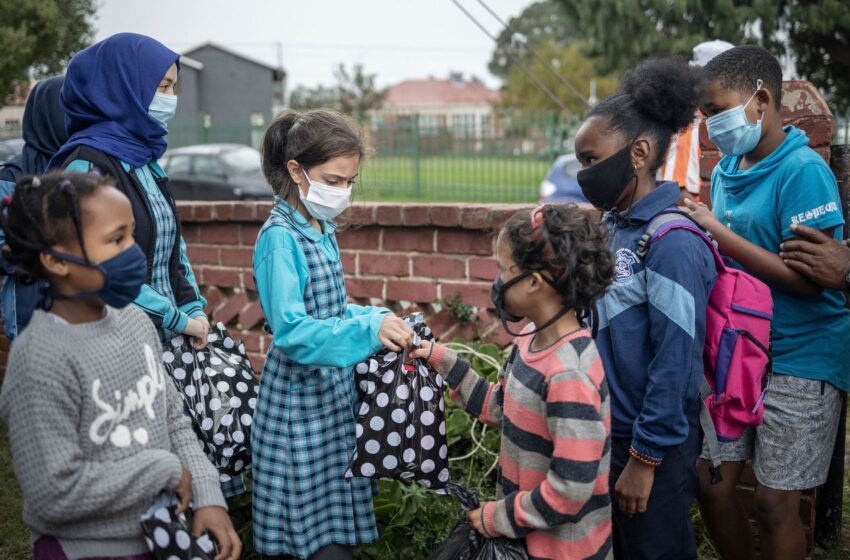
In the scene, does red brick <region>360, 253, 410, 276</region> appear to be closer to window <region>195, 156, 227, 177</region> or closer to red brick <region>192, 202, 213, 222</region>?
red brick <region>192, 202, 213, 222</region>

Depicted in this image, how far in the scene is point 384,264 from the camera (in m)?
4.54

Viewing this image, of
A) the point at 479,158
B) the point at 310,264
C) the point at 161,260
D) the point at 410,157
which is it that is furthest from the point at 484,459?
the point at 410,157

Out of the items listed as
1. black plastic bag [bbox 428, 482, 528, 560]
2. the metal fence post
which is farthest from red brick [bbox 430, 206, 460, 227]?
the metal fence post

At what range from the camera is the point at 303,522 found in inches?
105

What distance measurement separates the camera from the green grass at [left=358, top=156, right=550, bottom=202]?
18750 millimetres

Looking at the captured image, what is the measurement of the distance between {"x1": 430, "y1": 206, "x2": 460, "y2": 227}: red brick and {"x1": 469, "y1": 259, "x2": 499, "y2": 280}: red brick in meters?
0.22

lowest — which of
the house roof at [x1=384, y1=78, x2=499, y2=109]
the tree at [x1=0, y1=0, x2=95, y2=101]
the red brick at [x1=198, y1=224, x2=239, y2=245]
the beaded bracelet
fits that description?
the beaded bracelet

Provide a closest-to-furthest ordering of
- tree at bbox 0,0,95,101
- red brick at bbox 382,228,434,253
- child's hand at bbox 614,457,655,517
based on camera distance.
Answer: child's hand at bbox 614,457,655,517
red brick at bbox 382,228,434,253
tree at bbox 0,0,95,101

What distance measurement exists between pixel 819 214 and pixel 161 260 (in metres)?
2.19

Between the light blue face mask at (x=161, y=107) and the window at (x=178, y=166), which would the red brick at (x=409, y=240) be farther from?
the window at (x=178, y=166)

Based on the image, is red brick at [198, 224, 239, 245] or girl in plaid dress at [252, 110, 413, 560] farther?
red brick at [198, 224, 239, 245]

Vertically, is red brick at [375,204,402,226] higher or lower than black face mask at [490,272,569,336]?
higher

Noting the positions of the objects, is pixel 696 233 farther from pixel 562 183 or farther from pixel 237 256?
pixel 562 183

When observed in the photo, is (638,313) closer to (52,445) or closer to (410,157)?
(52,445)
